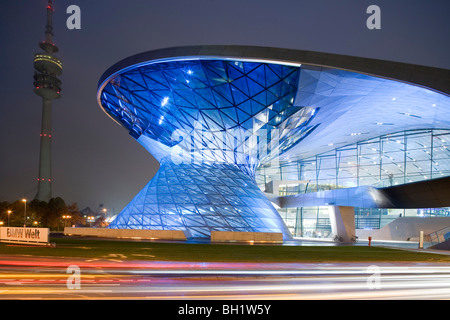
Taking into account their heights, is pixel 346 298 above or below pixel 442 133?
below

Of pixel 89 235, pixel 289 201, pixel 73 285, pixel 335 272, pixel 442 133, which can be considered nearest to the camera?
pixel 73 285

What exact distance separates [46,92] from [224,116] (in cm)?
10826

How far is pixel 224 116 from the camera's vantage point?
32469mm

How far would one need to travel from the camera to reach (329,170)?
5403cm

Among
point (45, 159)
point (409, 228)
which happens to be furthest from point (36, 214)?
point (45, 159)

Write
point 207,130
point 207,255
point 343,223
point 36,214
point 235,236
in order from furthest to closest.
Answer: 1. point 36,214
2. point 343,223
3. point 207,130
4. point 235,236
5. point 207,255

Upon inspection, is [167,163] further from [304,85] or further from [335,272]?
[335,272]

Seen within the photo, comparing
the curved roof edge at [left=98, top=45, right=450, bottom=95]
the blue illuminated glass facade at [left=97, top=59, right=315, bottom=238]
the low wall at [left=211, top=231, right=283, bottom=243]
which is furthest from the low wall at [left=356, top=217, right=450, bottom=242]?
the curved roof edge at [left=98, top=45, right=450, bottom=95]

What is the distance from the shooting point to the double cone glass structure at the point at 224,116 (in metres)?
24.6

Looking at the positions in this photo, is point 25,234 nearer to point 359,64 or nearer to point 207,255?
point 207,255

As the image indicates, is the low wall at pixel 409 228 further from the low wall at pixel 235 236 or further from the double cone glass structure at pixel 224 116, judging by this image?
the low wall at pixel 235 236

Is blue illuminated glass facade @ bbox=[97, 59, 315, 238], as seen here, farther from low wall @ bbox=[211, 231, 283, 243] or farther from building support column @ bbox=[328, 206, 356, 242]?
building support column @ bbox=[328, 206, 356, 242]
